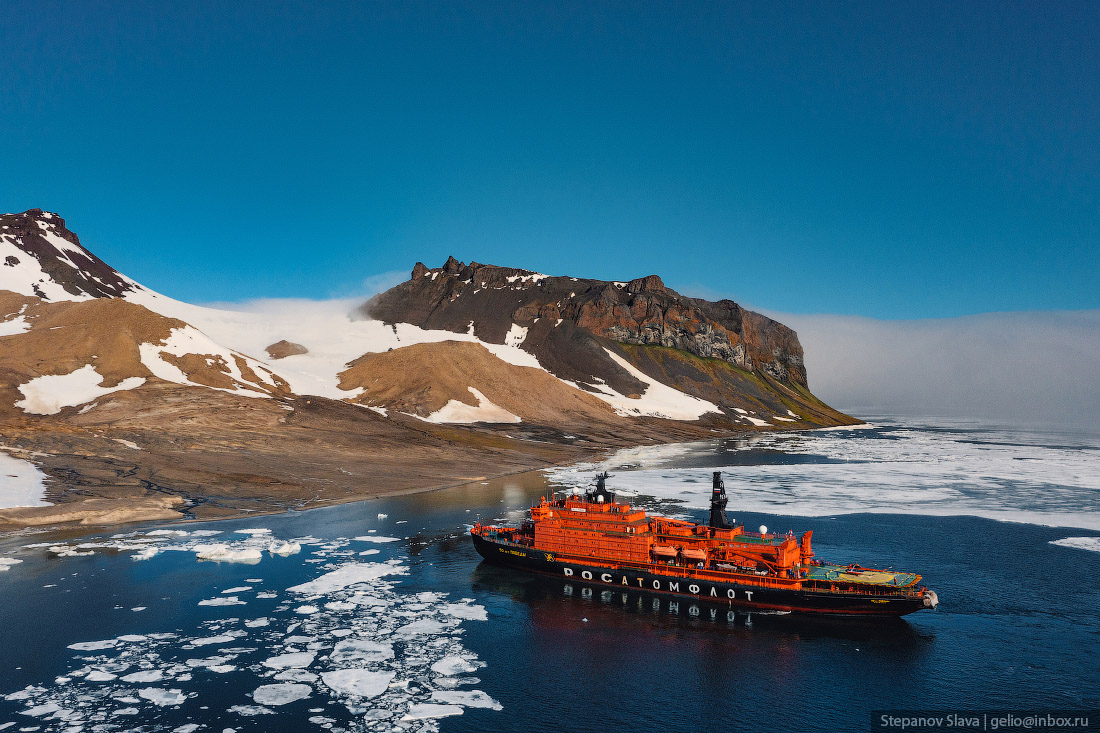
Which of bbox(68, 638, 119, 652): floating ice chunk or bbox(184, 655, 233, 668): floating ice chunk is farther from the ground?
bbox(68, 638, 119, 652): floating ice chunk

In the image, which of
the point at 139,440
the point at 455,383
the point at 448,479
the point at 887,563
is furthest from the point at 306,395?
the point at 887,563

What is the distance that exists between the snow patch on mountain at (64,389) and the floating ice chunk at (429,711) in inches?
4504

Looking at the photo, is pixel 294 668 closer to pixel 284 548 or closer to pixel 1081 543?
pixel 284 548

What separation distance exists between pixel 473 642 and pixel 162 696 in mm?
15685

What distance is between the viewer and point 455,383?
18275 centimetres

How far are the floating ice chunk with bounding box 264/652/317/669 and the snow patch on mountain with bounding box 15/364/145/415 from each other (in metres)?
105

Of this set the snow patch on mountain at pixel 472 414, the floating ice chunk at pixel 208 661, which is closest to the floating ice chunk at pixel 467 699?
the floating ice chunk at pixel 208 661

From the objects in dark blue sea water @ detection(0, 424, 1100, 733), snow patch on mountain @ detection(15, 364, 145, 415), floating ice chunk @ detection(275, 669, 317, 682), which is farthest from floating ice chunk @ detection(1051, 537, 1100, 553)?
snow patch on mountain @ detection(15, 364, 145, 415)

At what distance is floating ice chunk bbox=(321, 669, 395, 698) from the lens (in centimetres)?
3153

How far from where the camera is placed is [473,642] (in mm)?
38281

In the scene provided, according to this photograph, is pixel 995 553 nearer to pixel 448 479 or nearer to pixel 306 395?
pixel 448 479

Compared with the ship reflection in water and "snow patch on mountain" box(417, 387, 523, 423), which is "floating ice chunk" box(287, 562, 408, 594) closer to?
the ship reflection in water

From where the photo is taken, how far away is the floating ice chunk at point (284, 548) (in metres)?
56.2

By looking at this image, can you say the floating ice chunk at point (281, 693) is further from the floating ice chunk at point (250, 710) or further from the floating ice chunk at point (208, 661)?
the floating ice chunk at point (208, 661)
